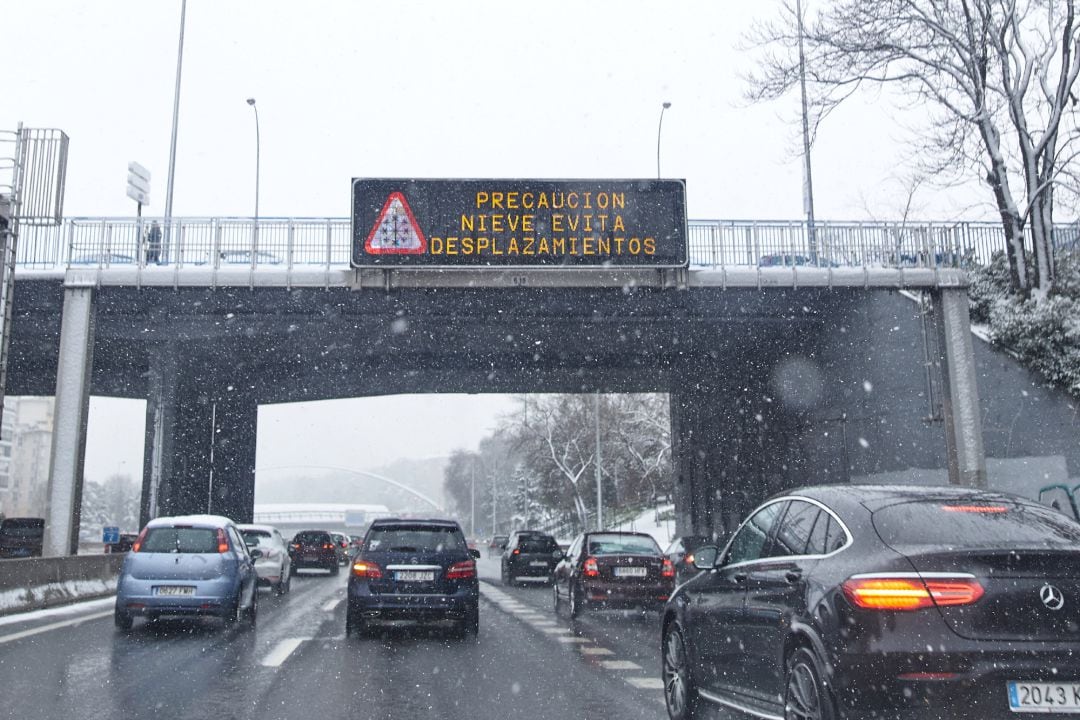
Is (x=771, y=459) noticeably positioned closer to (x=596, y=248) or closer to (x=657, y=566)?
(x=596, y=248)

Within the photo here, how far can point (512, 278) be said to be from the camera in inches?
963

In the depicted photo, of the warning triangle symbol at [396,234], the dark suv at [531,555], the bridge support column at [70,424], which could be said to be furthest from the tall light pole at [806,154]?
the bridge support column at [70,424]

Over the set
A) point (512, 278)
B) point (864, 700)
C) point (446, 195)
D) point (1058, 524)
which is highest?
point (446, 195)

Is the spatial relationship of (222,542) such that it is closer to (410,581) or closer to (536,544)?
(410,581)

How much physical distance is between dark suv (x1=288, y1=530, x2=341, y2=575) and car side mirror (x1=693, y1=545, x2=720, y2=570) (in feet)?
101

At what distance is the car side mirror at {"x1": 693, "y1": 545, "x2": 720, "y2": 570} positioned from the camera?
24.1 ft

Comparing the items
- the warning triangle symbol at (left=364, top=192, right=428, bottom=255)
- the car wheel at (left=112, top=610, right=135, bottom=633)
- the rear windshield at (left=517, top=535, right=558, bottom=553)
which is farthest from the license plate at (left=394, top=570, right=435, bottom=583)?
the rear windshield at (left=517, top=535, right=558, bottom=553)

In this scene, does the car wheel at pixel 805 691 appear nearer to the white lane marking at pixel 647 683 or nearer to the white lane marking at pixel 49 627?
the white lane marking at pixel 647 683

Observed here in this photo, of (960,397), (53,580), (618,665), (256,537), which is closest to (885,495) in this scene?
(618,665)

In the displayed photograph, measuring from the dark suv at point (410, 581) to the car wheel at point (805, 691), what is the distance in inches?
323

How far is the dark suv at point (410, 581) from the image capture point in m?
13.4

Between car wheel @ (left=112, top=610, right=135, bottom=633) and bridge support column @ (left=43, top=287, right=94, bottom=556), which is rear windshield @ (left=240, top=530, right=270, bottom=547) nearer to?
bridge support column @ (left=43, top=287, right=94, bottom=556)

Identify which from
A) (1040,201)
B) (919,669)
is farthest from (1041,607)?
(1040,201)

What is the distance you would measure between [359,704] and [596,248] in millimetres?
16995
